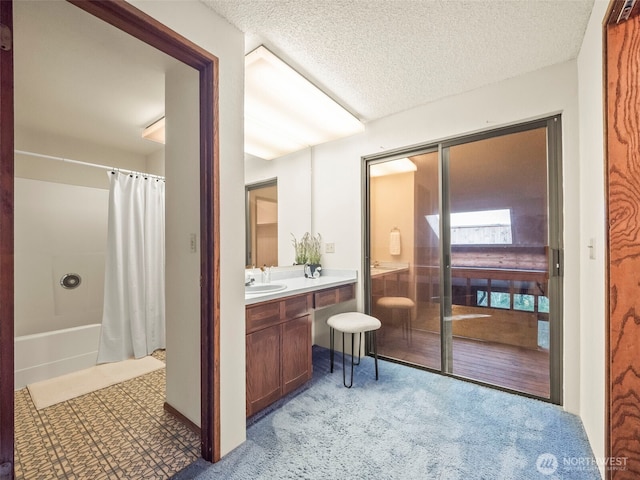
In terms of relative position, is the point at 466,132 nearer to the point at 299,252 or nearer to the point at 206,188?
the point at 299,252

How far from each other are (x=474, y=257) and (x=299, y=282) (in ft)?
4.99

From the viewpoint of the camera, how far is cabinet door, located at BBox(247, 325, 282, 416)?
171 centimetres

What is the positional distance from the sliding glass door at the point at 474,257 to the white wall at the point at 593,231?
0.72 ft

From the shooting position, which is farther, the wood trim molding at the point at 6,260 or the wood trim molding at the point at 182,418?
the wood trim molding at the point at 182,418

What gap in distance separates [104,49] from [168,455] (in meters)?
2.43

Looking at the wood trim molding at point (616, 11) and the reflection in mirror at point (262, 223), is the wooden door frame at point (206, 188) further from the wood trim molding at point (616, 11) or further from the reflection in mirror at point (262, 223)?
the wood trim molding at point (616, 11)

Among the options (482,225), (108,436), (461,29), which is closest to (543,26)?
(461,29)

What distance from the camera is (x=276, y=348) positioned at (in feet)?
6.15

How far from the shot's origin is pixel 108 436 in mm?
1609

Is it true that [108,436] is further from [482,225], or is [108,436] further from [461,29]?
[461,29]

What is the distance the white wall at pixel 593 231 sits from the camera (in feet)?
4.31

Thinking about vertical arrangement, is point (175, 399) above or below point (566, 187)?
below

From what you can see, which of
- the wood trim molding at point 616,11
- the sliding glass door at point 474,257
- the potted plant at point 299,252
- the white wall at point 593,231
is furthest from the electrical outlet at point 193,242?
the wood trim molding at point 616,11

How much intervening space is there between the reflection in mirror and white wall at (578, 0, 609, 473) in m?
2.32
